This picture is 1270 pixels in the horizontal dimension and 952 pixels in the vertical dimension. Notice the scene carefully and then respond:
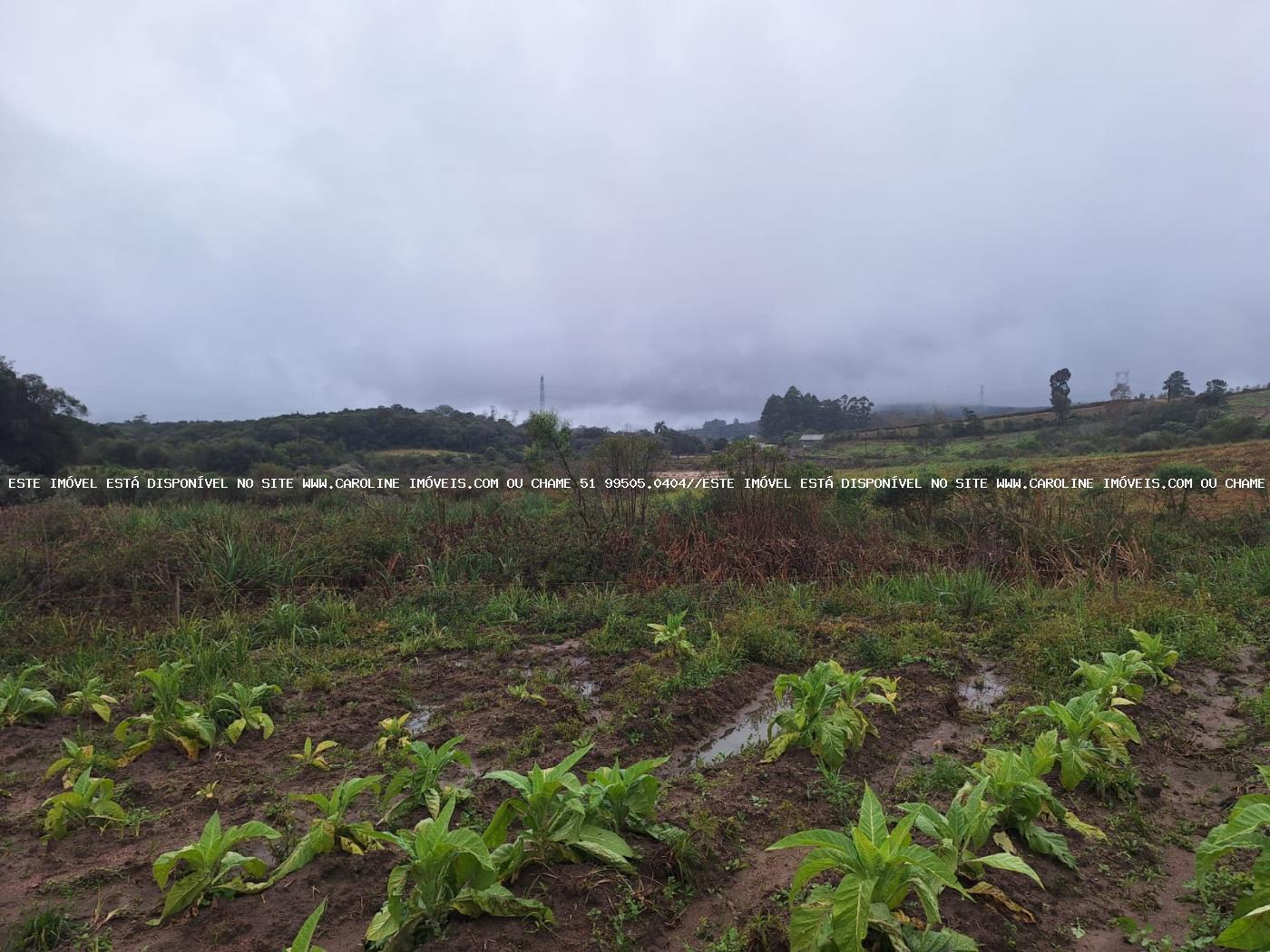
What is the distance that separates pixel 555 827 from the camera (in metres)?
2.33

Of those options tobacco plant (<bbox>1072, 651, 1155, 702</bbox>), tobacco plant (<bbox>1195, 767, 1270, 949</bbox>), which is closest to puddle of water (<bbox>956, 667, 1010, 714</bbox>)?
tobacco plant (<bbox>1072, 651, 1155, 702</bbox>)

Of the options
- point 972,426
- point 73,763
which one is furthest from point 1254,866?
point 972,426

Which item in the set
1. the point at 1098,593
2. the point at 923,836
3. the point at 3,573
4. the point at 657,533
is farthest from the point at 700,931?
the point at 3,573

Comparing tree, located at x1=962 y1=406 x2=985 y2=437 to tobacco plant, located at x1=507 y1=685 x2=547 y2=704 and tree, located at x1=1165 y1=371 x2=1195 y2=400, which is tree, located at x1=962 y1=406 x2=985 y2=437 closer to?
tree, located at x1=1165 y1=371 x2=1195 y2=400

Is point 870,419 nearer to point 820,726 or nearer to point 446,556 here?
point 446,556

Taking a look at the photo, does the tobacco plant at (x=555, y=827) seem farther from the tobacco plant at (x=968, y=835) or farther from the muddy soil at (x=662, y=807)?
the tobacco plant at (x=968, y=835)

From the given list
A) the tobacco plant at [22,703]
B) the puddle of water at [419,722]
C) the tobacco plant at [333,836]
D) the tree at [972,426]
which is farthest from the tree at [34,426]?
the tree at [972,426]

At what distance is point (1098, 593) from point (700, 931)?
5.93 m

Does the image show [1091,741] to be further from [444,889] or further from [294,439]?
[294,439]

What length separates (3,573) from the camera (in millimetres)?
6398

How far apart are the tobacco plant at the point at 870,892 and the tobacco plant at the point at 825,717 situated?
1174 mm

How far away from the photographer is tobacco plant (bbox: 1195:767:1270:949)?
154cm

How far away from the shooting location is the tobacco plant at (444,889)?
6.36 feet

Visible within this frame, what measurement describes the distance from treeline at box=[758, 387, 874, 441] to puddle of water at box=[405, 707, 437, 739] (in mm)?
34796
